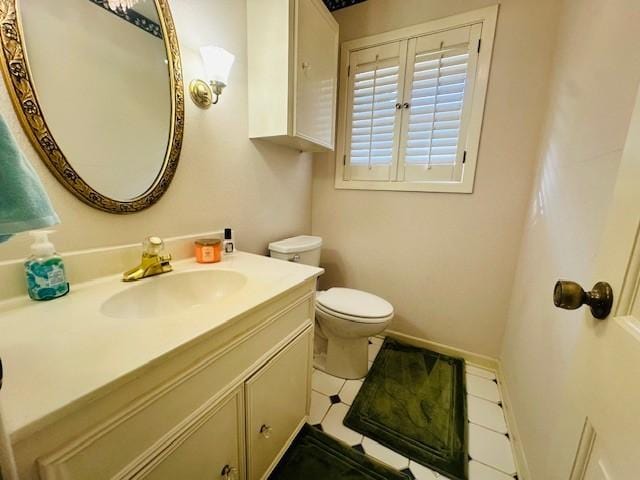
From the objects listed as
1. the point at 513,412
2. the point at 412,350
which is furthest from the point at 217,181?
the point at 513,412

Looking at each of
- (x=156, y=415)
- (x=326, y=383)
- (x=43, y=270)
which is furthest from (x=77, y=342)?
(x=326, y=383)

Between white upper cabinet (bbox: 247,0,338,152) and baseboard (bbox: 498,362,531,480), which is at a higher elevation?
white upper cabinet (bbox: 247,0,338,152)

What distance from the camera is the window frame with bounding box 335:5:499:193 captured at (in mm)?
1362

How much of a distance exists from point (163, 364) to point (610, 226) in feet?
2.73

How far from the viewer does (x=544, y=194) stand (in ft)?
3.76

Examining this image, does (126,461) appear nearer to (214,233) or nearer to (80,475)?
(80,475)

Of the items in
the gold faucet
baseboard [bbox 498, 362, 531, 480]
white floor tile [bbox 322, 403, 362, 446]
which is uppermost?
the gold faucet

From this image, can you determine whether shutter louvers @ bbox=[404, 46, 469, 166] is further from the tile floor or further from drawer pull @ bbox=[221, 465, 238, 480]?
drawer pull @ bbox=[221, 465, 238, 480]

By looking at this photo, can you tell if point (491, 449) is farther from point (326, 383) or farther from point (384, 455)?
point (326, 383)

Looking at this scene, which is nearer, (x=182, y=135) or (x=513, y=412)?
(x=182, y=135)

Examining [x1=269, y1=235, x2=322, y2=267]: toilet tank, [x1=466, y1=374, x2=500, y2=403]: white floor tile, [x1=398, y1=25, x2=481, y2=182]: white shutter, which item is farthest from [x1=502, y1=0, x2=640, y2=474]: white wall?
[x1=269, y1=235, x2=322, y2=267]: toilet tank

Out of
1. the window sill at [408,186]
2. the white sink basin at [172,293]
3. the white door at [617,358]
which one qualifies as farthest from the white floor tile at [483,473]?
A: the window sill at [408,186]

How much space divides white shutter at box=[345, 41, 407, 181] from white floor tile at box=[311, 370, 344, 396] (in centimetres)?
127

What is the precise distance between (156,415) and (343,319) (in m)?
0.93
